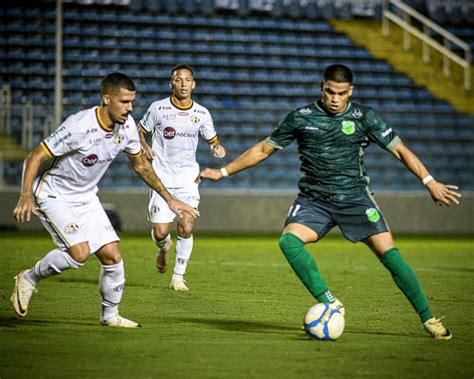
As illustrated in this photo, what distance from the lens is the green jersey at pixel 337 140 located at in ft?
23.1

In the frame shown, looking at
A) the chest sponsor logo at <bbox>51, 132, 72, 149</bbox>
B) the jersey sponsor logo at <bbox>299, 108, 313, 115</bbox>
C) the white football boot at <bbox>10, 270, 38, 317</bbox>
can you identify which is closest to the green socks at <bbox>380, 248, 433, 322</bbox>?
the jersey sponsor logo at <bbox>299, 108, 313, 115</bbox>

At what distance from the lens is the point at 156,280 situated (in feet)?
35.4

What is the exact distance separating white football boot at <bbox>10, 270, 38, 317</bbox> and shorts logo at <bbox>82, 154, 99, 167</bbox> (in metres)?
1.04

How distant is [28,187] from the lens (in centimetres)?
669

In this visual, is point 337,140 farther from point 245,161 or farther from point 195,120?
point 195,120

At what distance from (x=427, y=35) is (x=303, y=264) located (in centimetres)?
2124

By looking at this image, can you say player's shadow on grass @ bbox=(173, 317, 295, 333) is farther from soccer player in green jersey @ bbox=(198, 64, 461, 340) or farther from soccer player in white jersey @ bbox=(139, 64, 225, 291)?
soccer player in white jersey @ bbox=(139, 64, 225, 291)

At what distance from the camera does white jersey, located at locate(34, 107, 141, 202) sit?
6820mm

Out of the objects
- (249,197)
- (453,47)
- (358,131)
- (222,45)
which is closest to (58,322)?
(358,131)

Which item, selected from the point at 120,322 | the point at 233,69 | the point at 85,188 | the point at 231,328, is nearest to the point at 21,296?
the point at 120,322

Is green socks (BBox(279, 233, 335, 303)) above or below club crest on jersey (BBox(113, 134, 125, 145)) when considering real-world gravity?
below

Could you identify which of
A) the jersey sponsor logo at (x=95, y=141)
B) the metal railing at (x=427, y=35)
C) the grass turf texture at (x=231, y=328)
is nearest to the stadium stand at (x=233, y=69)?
the metal railing at (x=427, y=35)

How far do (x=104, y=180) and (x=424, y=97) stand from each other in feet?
29.3

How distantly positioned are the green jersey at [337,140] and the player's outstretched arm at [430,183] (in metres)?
0.09
